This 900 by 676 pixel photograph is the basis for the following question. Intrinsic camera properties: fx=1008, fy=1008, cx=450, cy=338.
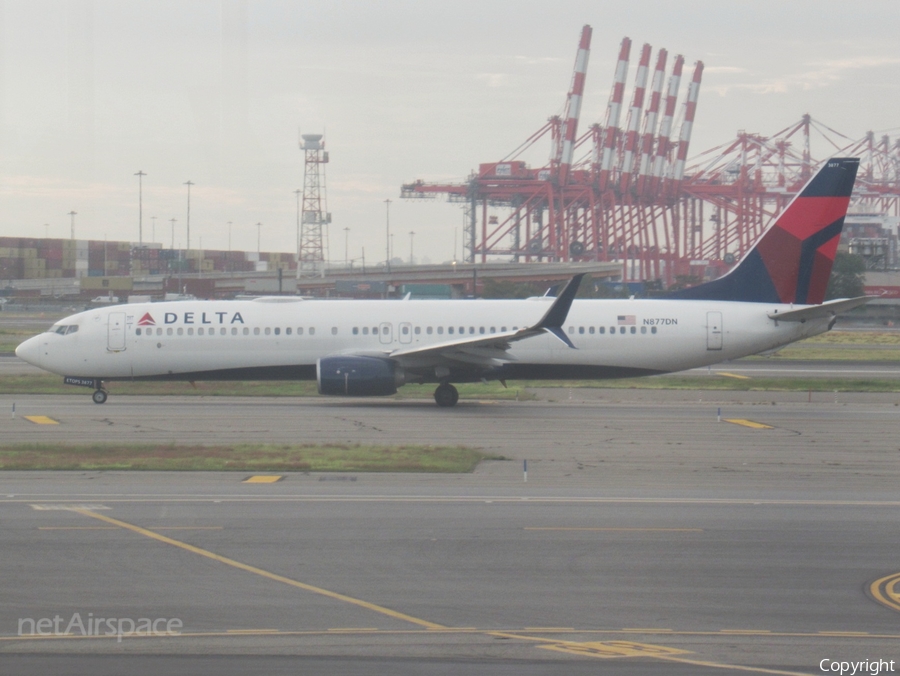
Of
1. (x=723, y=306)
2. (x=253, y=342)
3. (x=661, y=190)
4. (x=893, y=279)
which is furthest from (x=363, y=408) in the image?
(x=661, y=190)

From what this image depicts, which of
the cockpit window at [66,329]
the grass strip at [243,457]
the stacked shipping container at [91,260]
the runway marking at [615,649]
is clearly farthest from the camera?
the stacked shipping container at [91,260]

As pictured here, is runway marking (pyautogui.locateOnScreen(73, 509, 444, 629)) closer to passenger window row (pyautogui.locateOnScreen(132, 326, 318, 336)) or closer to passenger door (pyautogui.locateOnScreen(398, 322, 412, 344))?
passenger window row (pyautogui.locateOnScreen(132, 326, 318, 336))

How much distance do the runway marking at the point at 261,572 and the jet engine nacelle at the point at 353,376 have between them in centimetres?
1414

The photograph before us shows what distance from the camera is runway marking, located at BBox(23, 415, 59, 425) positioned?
1004 inches

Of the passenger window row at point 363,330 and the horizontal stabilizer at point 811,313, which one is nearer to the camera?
the horizontal stabilizer at point 811,313

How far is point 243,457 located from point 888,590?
41.6 feet

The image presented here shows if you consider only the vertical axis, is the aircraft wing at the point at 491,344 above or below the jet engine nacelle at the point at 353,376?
above

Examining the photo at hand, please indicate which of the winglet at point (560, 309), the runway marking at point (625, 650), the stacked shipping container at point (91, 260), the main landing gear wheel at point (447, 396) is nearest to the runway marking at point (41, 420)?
the main landing gear wheel at point (447, 396)

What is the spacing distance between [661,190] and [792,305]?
11912cm

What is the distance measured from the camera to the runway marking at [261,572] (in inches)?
392

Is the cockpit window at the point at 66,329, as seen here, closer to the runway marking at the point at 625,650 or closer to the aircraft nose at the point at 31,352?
the aircraft nose at the point at 31,352

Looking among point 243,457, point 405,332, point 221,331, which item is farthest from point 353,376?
point 243,457

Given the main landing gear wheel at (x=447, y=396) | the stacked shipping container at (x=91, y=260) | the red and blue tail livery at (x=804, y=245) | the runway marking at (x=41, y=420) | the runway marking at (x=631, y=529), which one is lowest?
the runway marking at (x=41, y=420)

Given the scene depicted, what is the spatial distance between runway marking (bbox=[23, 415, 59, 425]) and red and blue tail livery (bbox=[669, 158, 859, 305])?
65.8 feet
